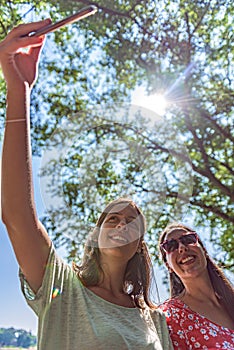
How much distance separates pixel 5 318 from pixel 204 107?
2967 mm

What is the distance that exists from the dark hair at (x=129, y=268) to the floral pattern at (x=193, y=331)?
0.53 feet

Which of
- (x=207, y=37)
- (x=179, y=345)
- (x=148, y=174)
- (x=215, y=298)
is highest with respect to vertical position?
(x=207, y=37)

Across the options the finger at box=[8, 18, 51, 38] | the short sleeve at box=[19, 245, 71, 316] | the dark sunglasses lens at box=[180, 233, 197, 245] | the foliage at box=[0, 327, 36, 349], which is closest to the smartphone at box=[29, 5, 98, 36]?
the finger at box=[8, 18, 51, 38]

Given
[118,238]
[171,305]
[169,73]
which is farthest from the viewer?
[169,73]

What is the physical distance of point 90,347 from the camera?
4.04 feet

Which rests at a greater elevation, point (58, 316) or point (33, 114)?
point (33, 114)

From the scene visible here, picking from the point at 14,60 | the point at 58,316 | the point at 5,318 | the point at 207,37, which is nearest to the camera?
the point at 14,60

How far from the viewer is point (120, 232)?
5.07ft

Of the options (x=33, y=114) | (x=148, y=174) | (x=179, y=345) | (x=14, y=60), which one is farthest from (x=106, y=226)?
(x=33, y=114)

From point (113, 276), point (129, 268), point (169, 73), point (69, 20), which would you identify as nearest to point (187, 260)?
point (129, 268)

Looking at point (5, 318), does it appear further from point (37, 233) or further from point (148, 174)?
point (37, 233)

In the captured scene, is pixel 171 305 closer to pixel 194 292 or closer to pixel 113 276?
pixel 194 292

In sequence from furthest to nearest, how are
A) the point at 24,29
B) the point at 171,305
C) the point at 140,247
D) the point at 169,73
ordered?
the point at 169,73
the point at 171,305
the point at 140,247
the point at 24,29

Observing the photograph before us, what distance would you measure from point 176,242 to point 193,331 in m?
0.41
